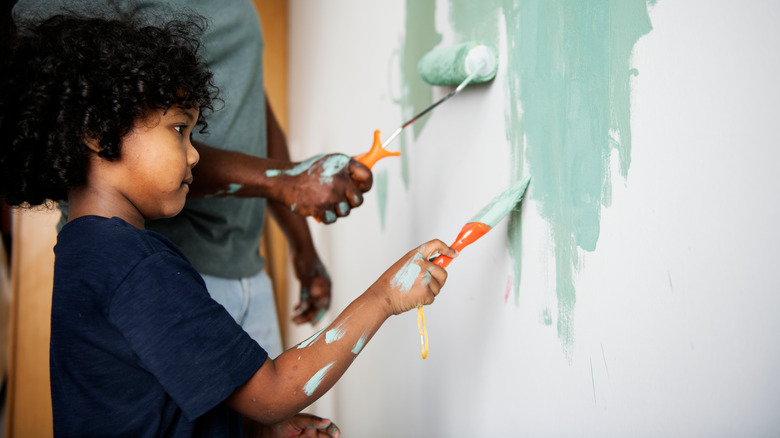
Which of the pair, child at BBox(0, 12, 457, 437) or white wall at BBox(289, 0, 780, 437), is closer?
white wall at BBox(289, 0, 780, 437)

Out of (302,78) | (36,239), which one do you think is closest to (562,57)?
(302,78)

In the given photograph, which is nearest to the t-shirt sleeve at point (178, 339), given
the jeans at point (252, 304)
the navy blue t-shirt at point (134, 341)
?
the navy blue t-shirt at point (134, 341)

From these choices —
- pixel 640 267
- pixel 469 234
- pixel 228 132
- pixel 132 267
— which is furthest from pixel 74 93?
pixel 640 267

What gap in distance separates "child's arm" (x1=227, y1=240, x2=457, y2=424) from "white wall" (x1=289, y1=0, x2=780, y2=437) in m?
0.16

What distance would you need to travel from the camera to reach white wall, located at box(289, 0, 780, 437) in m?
0.49

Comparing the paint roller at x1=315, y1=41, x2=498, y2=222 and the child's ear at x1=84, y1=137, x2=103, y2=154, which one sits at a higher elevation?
the paint roller at x1=315, y1=41, x2=498, y2=222

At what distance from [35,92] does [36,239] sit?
1.70 metres

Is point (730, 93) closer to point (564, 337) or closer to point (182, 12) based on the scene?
point (564, 337)

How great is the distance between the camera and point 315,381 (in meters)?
0.68

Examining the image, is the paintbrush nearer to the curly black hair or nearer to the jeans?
the curly black hair

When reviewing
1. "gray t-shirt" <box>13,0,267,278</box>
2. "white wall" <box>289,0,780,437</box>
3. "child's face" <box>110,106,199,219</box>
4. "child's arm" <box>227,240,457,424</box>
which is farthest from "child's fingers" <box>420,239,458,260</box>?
"gray t-shirt" <box>13,0,267,278</box>

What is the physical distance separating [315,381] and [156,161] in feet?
1.11

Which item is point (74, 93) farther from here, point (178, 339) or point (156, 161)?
point (178, 339)

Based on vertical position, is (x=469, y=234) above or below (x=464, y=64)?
below
